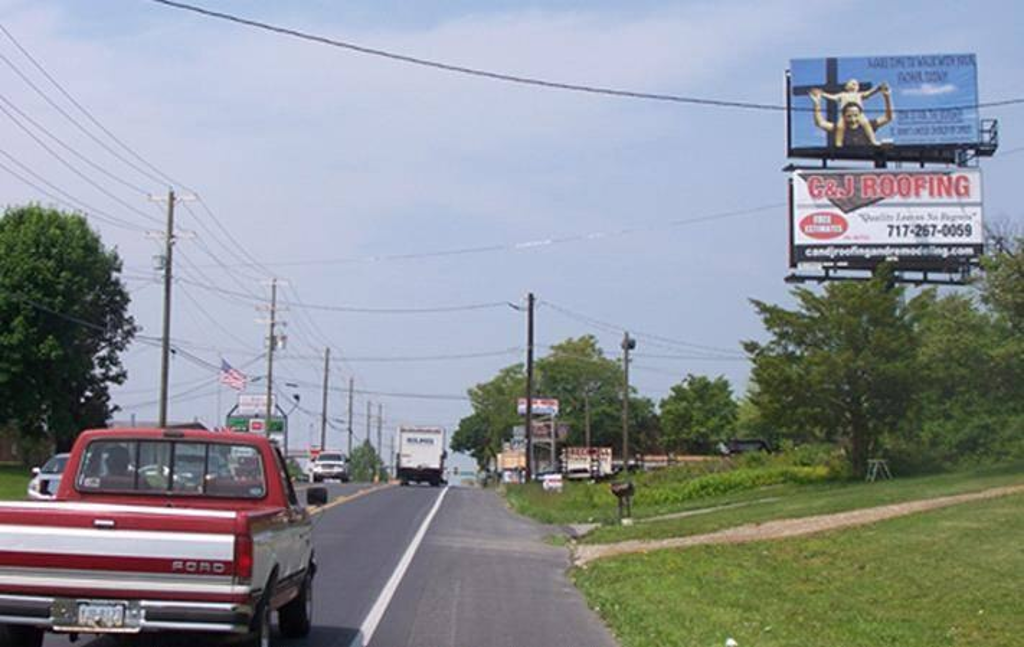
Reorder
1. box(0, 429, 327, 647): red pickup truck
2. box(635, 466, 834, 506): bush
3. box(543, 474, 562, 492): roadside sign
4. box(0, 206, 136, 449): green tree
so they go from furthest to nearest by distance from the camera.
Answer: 1. box(0, 206, 136, 449): green tree
2. box(543, 474, 562, 492): roadside sign
3. box(635, 466, 834, 506): bush
4. box(0, 429, 327, 647): red pickup truck

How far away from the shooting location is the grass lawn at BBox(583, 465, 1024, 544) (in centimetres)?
2952

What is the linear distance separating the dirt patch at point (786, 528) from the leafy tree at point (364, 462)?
85149mm

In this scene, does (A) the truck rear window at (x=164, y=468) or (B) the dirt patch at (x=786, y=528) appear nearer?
(A) the truck rear window at (x=164, y=468)

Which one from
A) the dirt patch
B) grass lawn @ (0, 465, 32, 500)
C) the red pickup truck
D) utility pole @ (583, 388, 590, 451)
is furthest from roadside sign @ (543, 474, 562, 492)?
Answer: utility pole @ (583, 388, 590, 451)

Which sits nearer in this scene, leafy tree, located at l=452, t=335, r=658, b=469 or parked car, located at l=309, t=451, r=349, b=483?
parked car, located at l=309, t=451, r=349, b=483

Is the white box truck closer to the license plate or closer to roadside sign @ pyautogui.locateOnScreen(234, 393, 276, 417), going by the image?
roadside sign @ pyautogui.locateOnScreen(234, 393, 276, 417)

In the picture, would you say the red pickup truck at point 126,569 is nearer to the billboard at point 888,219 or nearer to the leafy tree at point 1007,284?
the leafy tree at point 1007,284

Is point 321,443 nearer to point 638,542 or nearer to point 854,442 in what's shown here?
point 854,442

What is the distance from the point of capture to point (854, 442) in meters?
39.3

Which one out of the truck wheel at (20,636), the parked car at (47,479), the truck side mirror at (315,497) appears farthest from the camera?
the parked car at (47,479)

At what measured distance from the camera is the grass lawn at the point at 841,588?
14359 millimetres

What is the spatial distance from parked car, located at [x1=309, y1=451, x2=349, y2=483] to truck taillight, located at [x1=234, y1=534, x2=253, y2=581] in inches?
2598

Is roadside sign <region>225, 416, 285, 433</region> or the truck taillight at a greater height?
roadside sign <region>225, 416, 285, 433</region>

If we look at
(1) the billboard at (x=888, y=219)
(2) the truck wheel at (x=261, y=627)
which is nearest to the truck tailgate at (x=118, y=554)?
(2) the truck wheel at (x=261, y=627)
